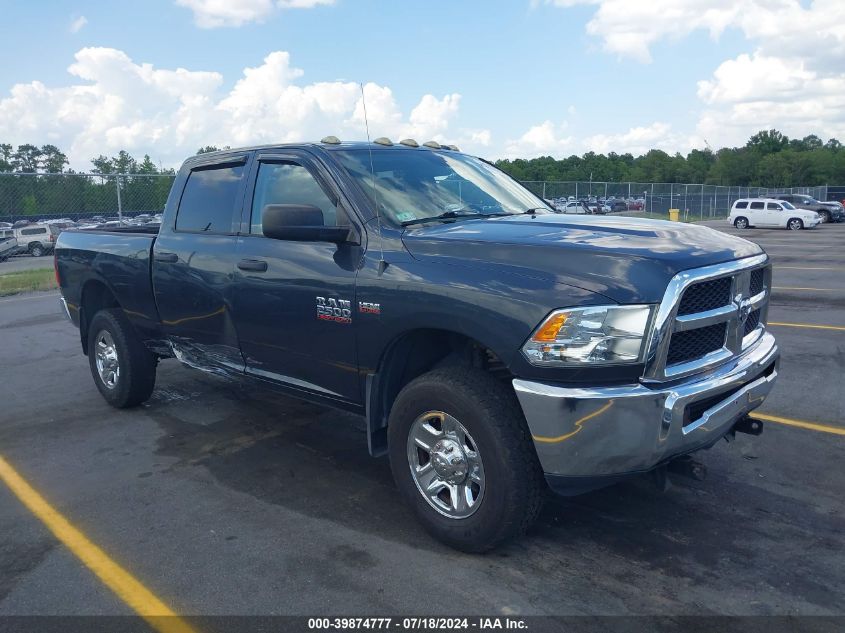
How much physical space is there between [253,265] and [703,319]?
2587 millimetres

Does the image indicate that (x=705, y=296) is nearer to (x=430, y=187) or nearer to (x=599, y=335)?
(x=599, y=335)

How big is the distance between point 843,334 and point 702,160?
11234cm

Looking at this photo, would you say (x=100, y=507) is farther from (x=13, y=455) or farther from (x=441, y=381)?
(x=441, y=381)

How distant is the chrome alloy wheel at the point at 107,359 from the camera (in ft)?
20.0

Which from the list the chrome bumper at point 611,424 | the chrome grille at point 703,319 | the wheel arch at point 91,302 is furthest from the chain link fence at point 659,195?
the chrome bumper at point 611,424

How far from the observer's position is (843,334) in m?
8.55

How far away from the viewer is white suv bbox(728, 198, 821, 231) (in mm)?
35750

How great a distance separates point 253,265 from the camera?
4.52m

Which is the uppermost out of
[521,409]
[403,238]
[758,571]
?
[403,238]

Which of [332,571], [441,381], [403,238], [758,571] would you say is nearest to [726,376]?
[758,571]

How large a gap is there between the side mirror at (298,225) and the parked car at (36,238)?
20491 mm

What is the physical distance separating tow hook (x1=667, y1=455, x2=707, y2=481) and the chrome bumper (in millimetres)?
218

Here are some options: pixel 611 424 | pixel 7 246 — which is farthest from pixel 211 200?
pixel 7 246

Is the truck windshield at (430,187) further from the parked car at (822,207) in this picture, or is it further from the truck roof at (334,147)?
the parked car at (822,207)
